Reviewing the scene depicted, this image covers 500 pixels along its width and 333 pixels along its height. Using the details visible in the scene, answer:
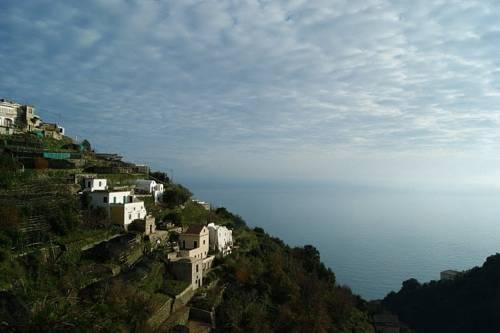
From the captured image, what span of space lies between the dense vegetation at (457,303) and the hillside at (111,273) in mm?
16637

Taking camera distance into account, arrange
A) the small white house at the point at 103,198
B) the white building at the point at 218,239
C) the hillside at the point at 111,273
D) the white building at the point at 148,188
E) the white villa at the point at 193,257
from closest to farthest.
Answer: the hillside at the point at 111,273
the white villa at the point at 193,257
the small white house at the point at 103,198
the white building at the point at 218,239
the white building at the point at 148,188

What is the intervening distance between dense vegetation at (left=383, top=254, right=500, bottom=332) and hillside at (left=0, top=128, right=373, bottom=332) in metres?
16.6

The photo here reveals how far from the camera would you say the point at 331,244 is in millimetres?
81250

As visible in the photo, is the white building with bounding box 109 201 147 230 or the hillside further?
the white building with bounding box 109 201 147 230

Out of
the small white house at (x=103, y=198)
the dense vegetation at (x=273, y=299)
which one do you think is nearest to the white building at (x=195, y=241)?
the dense vegetation at (x=273, y=299)

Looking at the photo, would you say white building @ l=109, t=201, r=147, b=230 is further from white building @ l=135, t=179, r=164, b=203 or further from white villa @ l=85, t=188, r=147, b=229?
white building @ l=135, t=179, r=164, b=203

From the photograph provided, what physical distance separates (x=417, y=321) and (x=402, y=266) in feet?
75.0

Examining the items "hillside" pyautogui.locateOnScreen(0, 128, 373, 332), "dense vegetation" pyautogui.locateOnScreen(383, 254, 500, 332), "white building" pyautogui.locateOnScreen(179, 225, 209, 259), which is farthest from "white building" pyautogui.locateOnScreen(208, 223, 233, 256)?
"dense vegetation" pyautogui.locateOnScreen(383, 254, 500, 332)

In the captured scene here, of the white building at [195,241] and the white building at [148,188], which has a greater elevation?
the white building at [148,188]

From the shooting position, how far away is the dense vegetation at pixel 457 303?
1581 inches

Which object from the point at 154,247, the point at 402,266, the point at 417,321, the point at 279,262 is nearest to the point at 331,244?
the point at 402,266

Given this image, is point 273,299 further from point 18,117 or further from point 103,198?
point 18,117

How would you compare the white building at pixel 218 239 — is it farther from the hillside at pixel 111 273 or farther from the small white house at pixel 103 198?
the small white house at pixel 103 198

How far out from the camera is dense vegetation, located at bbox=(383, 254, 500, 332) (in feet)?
132
